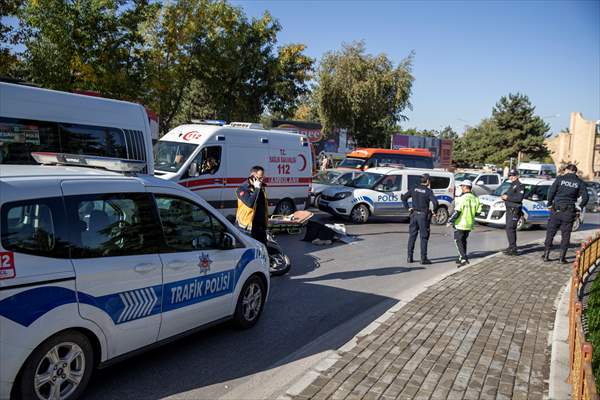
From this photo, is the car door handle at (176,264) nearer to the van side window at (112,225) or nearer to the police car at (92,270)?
the police car at (92,270)

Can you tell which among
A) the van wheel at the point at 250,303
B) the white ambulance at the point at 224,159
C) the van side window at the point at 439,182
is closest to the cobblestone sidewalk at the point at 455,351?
the van wheel at the point at 250,303

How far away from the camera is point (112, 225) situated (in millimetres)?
4266

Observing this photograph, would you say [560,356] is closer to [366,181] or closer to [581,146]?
[366,181]

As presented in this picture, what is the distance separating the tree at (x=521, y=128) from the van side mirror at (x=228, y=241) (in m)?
61.7

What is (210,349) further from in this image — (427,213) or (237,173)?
(237,173)

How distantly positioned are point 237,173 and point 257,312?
7309 mm

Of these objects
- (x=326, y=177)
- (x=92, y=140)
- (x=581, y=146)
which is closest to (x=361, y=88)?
(x=326, y=177)

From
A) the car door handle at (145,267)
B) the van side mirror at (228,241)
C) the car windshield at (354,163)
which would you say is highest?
the car windshield at (354,163)

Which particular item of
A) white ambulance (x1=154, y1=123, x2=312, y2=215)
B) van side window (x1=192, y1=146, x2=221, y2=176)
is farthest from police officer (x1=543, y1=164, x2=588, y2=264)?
van side window (x1=192, y1=146, x2=221, y2=176)

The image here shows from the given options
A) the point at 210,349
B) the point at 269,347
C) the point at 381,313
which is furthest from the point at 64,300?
the point at 381,313

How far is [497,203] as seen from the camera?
17.4m

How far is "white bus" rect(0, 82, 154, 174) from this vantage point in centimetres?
784

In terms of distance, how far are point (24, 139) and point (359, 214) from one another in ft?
34.4

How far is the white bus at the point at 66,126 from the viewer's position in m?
7.84
